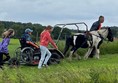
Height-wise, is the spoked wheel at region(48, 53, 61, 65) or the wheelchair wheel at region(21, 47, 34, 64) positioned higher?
the wheelchair wheel at region(21, 47, 34, 64)

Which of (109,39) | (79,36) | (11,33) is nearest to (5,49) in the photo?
(11,33)

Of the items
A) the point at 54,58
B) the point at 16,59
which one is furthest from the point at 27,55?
the point at 54,58

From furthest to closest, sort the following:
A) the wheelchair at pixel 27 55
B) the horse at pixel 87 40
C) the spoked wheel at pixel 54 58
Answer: the horse at pixel 87 40 → the spoked wheel at pixel 54 58 → the wheelchair at pixel 27 55

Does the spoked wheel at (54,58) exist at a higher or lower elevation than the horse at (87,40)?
lower

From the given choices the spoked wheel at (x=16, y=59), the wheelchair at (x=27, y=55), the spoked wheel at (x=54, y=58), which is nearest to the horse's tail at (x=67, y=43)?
the spoked wheel at (x=54, y=58)

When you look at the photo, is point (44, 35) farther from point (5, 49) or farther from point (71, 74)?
point (71, 74)

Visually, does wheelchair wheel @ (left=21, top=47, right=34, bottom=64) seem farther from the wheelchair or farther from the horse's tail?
the horse's tail

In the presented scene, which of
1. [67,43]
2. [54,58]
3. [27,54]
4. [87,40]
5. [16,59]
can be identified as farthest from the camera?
[67,43]

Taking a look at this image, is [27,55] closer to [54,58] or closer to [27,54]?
[27,54]

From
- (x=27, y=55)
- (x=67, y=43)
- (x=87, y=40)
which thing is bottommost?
(x=27, y=55)

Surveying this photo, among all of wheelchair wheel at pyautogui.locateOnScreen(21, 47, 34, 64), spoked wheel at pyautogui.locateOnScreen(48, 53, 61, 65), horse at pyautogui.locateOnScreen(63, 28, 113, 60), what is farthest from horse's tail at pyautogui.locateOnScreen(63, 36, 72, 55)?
wheelchair wheel at pyautogui.locateOnScreen(21, 47, 34, 64)

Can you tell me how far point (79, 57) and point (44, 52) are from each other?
15.4 ft

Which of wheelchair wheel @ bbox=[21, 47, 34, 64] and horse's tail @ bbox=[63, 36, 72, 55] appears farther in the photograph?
horse's tail @ bbox=[63, 36, 72, 55]

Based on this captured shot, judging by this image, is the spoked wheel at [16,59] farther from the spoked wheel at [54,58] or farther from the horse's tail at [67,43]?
the horse's tail at [67,43]
